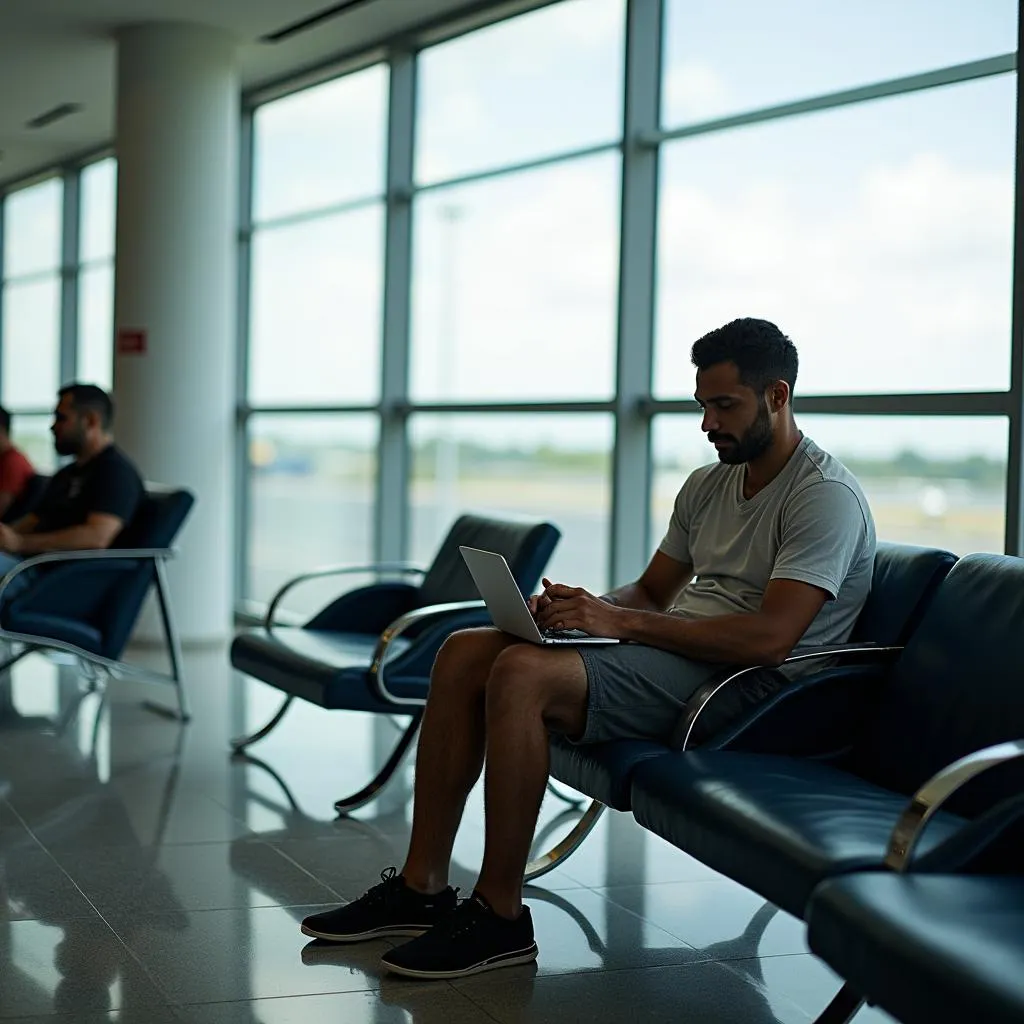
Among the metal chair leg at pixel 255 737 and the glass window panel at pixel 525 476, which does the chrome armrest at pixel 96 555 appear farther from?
the glass window panel at pixel 525 476

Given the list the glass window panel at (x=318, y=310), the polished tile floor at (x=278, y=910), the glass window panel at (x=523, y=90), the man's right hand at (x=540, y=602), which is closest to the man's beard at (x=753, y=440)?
the man's right hand at (x=540, y=602)

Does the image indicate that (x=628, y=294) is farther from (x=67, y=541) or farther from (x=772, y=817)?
(x=772, y=817)

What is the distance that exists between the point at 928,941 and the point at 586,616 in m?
1.25

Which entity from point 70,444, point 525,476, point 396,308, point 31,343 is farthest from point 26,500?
point 31,343

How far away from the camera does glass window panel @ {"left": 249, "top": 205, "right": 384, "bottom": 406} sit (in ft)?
24.6

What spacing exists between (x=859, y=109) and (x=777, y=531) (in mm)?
2278

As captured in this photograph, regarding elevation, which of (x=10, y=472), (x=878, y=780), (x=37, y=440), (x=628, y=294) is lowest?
(x=878, y=780)

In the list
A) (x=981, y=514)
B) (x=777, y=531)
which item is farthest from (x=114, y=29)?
(x=777, y=531)

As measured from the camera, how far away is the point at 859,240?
4.79 m

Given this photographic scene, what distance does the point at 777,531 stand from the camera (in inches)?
116

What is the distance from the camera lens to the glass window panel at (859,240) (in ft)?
14.0

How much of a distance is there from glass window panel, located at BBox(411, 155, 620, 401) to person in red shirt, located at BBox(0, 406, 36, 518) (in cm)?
181

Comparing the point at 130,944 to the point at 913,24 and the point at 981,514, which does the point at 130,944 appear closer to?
the point at 981,514

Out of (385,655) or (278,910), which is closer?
(278,910)
